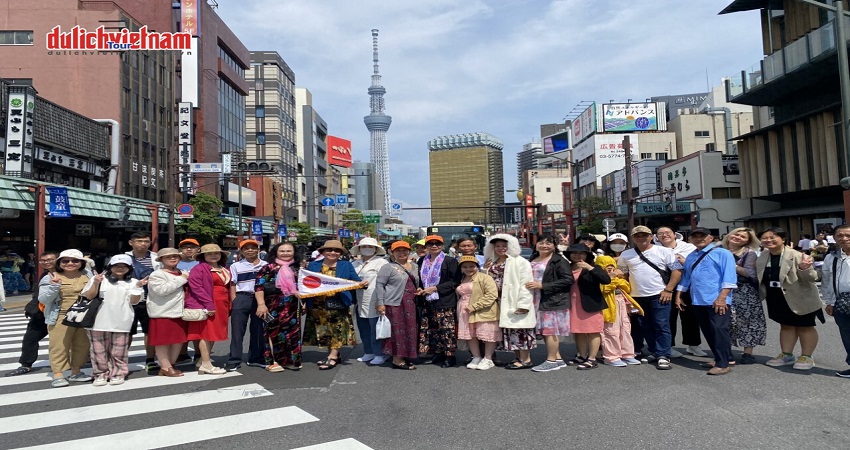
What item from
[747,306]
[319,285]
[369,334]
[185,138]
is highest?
[185,138]

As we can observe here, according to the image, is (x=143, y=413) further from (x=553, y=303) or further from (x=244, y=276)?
(x=553, y=303)

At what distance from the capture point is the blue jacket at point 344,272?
23.4ft

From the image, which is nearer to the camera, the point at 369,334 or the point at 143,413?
the point at 143,413

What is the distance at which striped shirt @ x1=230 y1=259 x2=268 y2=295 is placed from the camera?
23.4 feet

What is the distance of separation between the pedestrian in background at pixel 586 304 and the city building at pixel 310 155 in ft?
246

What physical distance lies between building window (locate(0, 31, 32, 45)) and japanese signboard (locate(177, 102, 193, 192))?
32.4 feet

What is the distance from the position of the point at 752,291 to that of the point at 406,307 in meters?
4.31

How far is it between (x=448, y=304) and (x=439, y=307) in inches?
5.0

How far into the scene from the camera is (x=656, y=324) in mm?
6852

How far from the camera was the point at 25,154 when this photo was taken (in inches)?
982

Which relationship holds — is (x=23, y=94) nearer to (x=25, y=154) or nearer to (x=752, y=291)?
(x=25, y=154)

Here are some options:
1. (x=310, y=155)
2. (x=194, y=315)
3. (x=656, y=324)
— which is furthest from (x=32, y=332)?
(x=310, y=155)

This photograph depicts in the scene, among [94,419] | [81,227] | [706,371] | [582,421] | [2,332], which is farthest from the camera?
[81,227]

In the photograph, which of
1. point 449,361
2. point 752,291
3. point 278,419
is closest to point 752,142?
point 752,291
